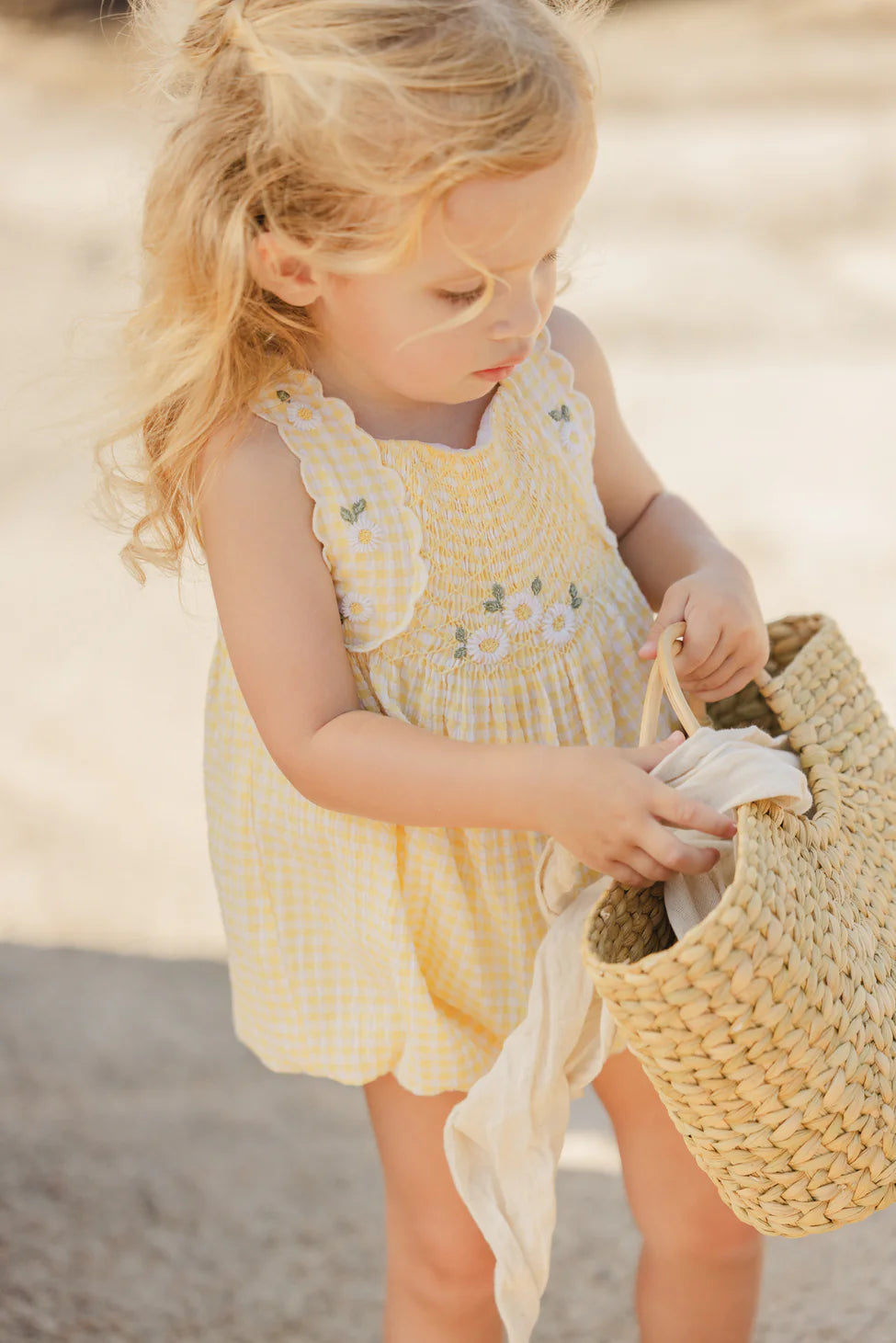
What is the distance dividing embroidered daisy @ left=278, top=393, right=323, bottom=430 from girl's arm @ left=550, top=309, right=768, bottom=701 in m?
0.28

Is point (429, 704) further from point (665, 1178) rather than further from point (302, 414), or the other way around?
point (665, 1178)

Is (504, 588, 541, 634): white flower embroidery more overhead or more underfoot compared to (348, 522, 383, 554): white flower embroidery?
more underfoot

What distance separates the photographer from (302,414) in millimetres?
1271

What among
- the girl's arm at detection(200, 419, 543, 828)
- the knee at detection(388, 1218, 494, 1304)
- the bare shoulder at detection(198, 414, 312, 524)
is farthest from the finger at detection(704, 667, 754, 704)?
the knee at detection(388, 1218, 494, 1304)

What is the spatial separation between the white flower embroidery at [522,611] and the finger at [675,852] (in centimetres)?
29

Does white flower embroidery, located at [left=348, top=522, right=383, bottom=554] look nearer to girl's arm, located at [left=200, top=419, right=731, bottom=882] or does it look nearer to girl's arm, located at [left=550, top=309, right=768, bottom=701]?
girl's arm, located at [left=200, top=419, right=731, bottom=882]

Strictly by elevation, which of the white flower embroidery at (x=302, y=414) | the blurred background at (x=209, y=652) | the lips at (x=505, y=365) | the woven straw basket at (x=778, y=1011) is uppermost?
the lips at (x=505, y=365)

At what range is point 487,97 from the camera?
110 centimetres

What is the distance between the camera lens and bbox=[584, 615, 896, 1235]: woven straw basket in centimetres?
99

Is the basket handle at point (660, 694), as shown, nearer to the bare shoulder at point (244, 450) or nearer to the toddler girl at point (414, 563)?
the toddler girl at point (414, 563)

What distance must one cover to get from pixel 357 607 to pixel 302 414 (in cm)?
16

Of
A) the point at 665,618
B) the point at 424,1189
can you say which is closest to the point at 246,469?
the point at 665,618

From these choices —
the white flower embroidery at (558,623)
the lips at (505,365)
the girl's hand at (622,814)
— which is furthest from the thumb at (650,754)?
the lips at (505,365)

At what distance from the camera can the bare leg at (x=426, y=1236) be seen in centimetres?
139
